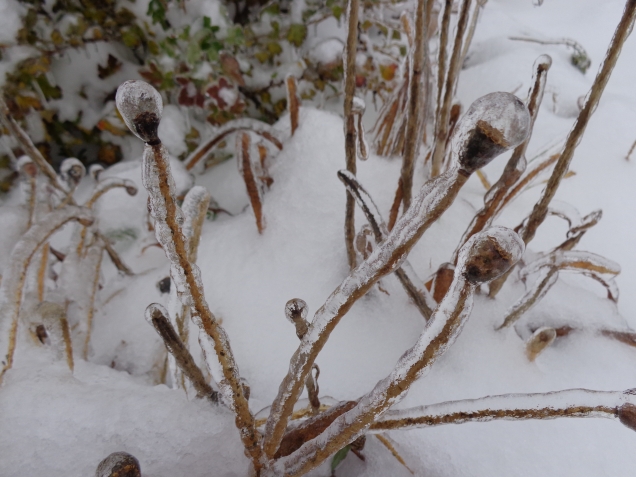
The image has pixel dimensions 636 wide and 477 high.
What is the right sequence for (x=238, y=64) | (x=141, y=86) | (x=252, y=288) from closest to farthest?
(x=141, y=86) < (x=252, y=288) < (x=238, y=64)

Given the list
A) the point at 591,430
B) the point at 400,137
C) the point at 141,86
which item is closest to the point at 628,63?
the point at 400,137

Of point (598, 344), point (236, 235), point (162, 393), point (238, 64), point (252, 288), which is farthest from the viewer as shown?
point (238, 64)

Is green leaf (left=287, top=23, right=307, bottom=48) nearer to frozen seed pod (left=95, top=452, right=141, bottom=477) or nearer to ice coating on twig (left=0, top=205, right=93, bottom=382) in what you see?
ice coating on twig (left=0, top=205, right=93, bottom=382)

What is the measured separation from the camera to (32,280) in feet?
1.91

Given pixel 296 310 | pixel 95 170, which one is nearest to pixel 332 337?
pixel 296 310

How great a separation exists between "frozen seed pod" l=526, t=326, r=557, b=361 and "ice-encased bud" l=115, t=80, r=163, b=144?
47cm

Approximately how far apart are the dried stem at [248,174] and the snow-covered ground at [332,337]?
0.18 ft

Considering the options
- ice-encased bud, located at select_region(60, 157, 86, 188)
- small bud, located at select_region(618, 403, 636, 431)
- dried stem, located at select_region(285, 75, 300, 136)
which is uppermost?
dried stem, located at select_region(285, 75, 300, 136)

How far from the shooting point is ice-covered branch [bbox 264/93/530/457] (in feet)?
0.59

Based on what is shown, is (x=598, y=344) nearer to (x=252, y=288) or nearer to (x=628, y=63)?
(x=252, y=288)

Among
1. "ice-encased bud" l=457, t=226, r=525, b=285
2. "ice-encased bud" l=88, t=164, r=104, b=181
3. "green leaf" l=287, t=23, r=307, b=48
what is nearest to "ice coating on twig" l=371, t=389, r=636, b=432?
"ice-encased bud" l=457, t=226, r=525, b=285

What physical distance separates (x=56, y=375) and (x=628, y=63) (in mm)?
1532

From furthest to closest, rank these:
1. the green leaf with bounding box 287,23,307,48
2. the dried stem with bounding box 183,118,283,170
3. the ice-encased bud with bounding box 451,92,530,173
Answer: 1. the green leaf with bounding box 287,23,307,48
2. the dried stem with bounding box 183,118,283,170
3. the ice-encased bud with bounding box 451,92,530,173

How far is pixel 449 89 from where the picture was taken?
533mm
